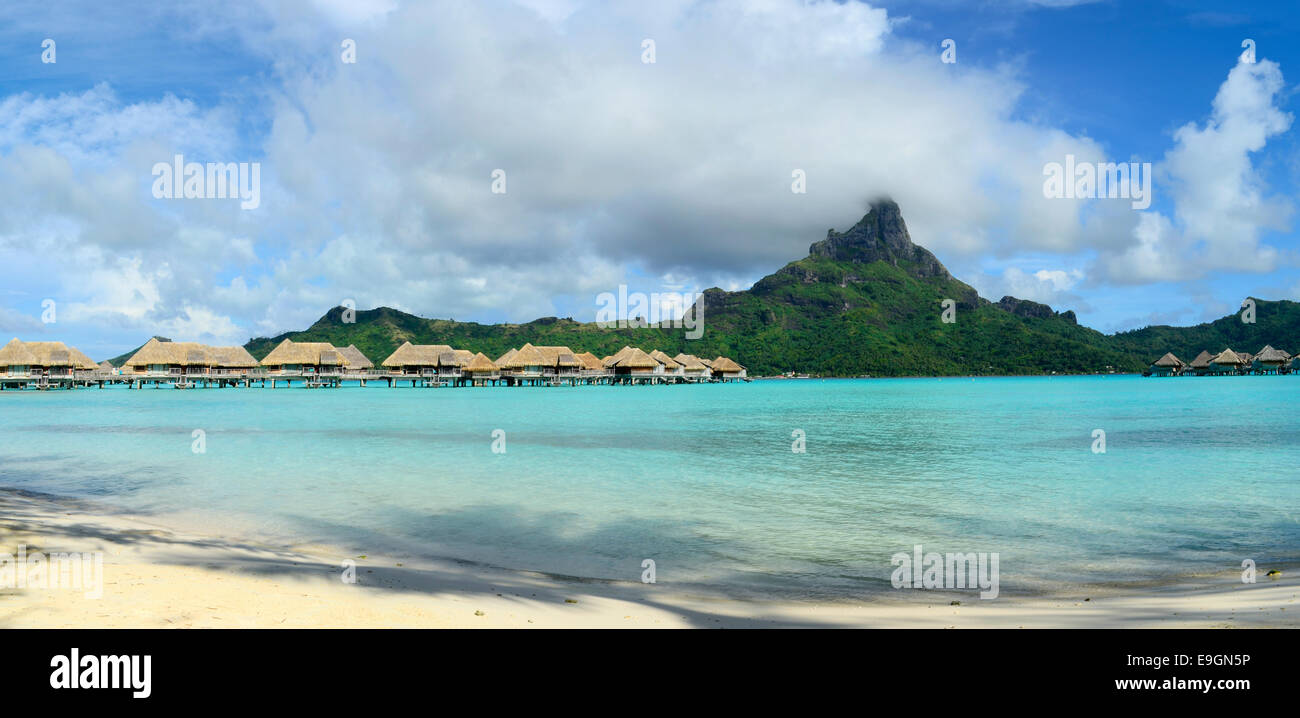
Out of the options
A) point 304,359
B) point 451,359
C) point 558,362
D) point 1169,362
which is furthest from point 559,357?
point 1169,362

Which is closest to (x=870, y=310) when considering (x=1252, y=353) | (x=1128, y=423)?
(x=1252, y=353)

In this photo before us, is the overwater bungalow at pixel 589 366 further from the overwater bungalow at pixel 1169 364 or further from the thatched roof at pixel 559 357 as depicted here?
the overwater bungalow at pixel 1169 364

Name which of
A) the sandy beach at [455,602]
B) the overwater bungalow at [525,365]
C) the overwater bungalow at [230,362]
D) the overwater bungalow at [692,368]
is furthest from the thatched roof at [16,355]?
the sandy beach at [455,602]

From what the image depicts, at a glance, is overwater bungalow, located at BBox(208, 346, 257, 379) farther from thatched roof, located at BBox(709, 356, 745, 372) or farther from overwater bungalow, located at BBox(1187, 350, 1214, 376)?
overwater bungalow, located at BBox(1187, 350, 1214, 376)

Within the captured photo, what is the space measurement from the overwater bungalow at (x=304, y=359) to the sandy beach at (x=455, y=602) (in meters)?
64.1

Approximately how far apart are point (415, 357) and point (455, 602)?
68.1 meters

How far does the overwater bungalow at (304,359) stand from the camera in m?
65.6

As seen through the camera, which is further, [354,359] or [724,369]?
[724,369]

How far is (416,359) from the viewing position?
226 feet

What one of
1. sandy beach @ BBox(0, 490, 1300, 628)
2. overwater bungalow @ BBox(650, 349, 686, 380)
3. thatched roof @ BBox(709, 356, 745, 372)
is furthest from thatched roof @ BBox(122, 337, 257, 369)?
sandy beach @ BBox(0, 490, 1300, 628)

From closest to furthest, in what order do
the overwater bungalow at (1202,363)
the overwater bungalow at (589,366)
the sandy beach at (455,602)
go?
1. the sandy beach at (455,602)
2. the overwater bungalow at (589,366)
3. the overwater bungalow at (1202,363)

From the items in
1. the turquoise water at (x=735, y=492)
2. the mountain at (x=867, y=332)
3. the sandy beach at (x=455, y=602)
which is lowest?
the turquoise water at (x=735, y=492)

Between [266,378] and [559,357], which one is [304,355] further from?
[559,357]
